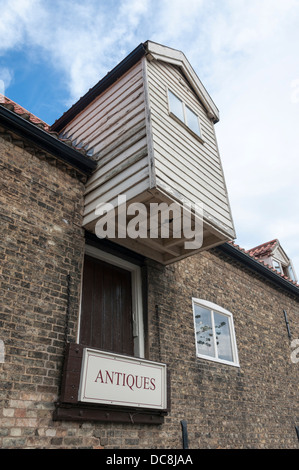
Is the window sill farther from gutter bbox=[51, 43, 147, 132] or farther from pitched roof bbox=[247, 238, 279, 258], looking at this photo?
pitched roof bbox=[247, 238, 279, 258]

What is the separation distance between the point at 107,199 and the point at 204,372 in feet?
12.8

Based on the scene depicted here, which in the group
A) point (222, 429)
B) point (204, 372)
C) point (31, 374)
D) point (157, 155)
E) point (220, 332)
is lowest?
point (222, 429)

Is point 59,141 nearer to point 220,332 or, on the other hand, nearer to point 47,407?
point 47,407

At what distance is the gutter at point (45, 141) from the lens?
521 cm

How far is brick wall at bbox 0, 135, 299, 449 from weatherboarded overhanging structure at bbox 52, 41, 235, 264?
66cm

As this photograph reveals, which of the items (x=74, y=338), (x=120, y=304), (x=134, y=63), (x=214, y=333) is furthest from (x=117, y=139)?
(x=214, y=333)

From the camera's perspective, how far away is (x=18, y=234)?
487 centimetres

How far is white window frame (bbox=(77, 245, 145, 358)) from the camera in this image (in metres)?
6.11

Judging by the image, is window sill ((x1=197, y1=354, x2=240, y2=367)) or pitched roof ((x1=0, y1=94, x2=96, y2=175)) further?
window sill ((x1=197, y1=354, x2=240, y2=367))

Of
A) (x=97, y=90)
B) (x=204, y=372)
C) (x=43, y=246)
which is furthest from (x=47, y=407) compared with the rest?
(x=97, y=90)

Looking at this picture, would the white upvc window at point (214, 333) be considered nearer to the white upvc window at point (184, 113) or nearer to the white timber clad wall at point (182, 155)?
the white timber clad wall at point (182, 155)

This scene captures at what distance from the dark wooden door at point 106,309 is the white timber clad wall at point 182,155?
6.49 feet

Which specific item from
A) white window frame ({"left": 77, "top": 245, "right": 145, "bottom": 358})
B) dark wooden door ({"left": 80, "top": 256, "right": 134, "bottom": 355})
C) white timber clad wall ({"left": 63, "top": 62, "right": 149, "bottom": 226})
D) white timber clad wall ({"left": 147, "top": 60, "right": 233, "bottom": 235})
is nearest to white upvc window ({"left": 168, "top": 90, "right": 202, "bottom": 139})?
white timber clad wall ({"left": 147, "top": 60, "right": 233, "bottom": 235})

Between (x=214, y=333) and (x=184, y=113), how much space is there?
15.6ft
